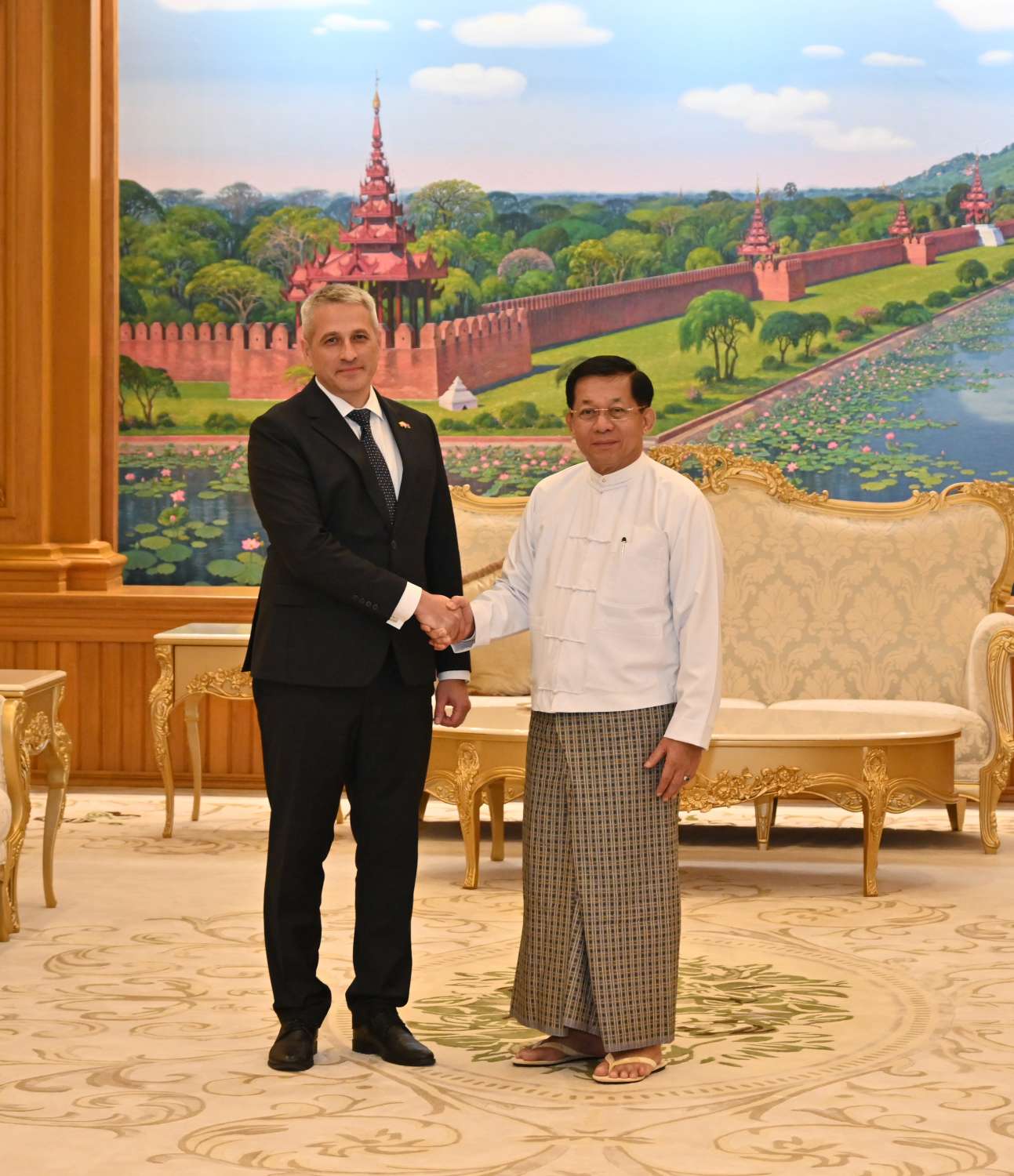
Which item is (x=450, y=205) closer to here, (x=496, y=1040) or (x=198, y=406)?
(x=198, y=406)

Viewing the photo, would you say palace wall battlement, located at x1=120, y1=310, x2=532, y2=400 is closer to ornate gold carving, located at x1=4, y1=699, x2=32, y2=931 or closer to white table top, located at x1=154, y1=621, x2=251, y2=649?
white table top, located at x1=154, y1=621, x2=251, y2=649

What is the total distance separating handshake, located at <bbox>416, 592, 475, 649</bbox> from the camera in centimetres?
328

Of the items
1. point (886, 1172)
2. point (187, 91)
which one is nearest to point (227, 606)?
point (187, 91)

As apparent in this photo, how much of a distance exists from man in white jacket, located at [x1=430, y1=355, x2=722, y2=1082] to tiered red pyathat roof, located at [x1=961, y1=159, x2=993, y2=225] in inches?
181

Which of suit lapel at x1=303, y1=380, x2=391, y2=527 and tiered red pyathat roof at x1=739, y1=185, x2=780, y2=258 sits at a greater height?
tiered red pyathat roof at x1=739, y1=185, x2=780, y2=258

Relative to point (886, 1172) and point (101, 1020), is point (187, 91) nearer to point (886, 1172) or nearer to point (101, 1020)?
point (101, 1020)

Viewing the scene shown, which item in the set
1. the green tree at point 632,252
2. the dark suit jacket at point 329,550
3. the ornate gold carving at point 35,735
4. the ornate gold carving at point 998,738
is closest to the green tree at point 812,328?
the green tree at point 632,252

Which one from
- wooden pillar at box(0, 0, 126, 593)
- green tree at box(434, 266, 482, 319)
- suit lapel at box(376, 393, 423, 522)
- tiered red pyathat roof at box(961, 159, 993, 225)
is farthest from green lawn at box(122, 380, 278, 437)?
suit lapel at box(376, 393, 423, 522)

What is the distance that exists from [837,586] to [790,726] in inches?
44.0

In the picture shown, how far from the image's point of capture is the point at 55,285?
22.8ft

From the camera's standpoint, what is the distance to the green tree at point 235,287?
7426 mm

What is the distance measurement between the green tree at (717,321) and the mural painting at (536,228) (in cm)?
1

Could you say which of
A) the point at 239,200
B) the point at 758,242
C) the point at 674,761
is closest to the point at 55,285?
the point at 239,200

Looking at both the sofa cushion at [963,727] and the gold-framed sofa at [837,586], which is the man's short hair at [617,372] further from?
the gold-framed sofa at [837,586]
